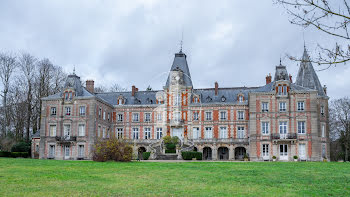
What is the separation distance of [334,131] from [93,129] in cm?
3260

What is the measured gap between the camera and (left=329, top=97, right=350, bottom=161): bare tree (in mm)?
46969

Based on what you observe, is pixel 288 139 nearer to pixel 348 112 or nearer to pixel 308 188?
pixel 348 112

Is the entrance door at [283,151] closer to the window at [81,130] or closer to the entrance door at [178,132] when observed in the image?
the entrance door at [178,132]

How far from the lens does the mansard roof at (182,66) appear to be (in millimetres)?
46591

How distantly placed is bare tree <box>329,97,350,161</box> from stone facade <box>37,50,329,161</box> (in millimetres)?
7546

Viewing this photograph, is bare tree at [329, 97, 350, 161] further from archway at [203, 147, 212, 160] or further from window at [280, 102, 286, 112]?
archway at [203, 147, 212, 160]

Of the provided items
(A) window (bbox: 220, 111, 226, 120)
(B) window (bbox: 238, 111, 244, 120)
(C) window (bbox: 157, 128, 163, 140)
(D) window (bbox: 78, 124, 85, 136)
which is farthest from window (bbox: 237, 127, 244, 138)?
(D) window (bbox: 78, 124, 85, 136)

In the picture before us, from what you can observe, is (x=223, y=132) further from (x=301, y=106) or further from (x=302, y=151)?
(x=301, y=106)

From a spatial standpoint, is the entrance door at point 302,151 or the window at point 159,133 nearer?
the entrance door at point 302,151

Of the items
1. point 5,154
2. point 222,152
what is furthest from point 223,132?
point 5,154

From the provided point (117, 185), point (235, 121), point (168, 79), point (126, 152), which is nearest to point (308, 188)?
point (117, 185)

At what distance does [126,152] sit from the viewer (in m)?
27.5

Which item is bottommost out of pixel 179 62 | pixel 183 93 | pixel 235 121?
pixel 235 121

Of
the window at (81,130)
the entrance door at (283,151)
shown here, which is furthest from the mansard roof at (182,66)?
the entrance door at (283,151)
